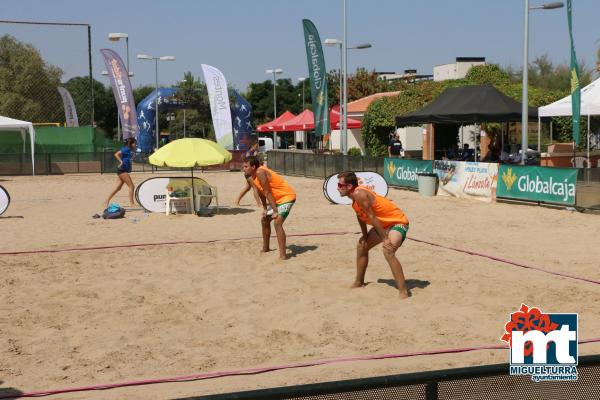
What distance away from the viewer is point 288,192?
1146 cm

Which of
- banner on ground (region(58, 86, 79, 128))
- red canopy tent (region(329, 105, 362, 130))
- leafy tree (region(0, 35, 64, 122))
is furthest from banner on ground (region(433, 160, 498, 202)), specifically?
leafy tree (region(0, 35, 64, 122))

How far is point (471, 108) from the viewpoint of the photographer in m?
24.0

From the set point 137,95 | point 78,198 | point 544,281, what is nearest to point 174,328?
point 544,281

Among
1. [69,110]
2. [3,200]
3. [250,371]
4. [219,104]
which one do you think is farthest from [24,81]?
[250,371]

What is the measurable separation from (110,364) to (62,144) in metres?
32.9

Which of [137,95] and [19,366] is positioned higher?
[137,95]

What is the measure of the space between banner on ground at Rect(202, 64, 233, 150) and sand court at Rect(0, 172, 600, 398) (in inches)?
870

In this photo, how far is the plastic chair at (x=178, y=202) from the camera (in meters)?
17.0

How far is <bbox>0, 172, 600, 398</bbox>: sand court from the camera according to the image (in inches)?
265

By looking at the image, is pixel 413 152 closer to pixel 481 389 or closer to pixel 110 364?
pixel 110 364

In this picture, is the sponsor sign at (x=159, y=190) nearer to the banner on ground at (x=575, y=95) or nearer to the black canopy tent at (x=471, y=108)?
A: the banner on ground at (x=575, y=95)

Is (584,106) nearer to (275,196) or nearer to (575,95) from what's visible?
(575,95)

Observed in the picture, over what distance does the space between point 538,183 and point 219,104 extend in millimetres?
22669

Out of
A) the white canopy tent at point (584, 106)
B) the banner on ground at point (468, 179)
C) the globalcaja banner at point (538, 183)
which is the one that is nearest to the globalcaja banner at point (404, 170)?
the banner on ground at point (468, 179)
